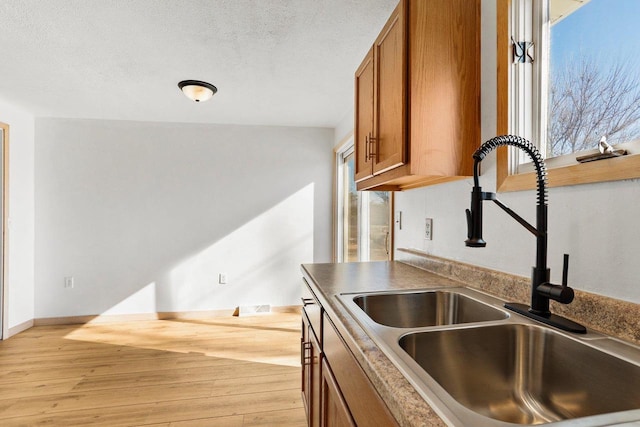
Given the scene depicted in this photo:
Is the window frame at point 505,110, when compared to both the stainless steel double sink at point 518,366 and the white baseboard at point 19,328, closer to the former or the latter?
the stainless steel double sink at point 518,366

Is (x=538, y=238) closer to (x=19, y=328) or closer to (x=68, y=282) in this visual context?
(x=68, y=282)

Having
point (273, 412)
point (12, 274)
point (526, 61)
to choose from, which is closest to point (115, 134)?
point (12, 274)

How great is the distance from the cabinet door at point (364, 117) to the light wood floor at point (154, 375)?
155 cm

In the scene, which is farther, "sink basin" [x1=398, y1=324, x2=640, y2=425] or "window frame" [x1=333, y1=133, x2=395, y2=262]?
"window frame" [x1=333, y1=133, x2=395, y2=262]

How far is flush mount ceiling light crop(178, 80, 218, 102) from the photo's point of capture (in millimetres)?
2588

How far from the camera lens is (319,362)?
1288 millimetres

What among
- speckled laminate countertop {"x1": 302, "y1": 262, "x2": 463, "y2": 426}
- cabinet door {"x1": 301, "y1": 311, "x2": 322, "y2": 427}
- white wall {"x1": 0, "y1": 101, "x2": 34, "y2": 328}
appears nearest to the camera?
speckled laminate countertop {"x1": 302, "y1": 262, "x2": 463, "y2": 426}

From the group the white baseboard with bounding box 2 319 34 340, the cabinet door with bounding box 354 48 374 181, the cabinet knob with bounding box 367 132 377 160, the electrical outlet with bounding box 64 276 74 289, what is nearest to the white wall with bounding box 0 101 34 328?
the white baseboard with bounding box 2 319 34 340

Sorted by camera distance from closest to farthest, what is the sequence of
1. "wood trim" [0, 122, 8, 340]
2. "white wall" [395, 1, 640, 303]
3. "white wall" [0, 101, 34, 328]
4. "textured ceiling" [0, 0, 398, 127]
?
"white wall" [395, 1, 640, 303]
"textured ceiling" [0, 0, 398, 127]
"wood trim" [0, 122, 8, 340]
"white wall" [0, 101, 34, 328]

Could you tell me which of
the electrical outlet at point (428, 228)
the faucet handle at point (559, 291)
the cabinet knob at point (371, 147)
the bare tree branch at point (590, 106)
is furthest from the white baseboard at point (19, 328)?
the bare tree branch at point (590, 106)

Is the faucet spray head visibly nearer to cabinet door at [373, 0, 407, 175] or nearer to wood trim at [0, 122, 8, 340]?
cabinet door at [373, 0, 407, 175]

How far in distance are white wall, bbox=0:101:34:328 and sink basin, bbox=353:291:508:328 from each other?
12.6 ft

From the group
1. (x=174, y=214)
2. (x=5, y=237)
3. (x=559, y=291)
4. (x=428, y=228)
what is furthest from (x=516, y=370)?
(x=5, y=237)

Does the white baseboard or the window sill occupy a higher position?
the window sill
